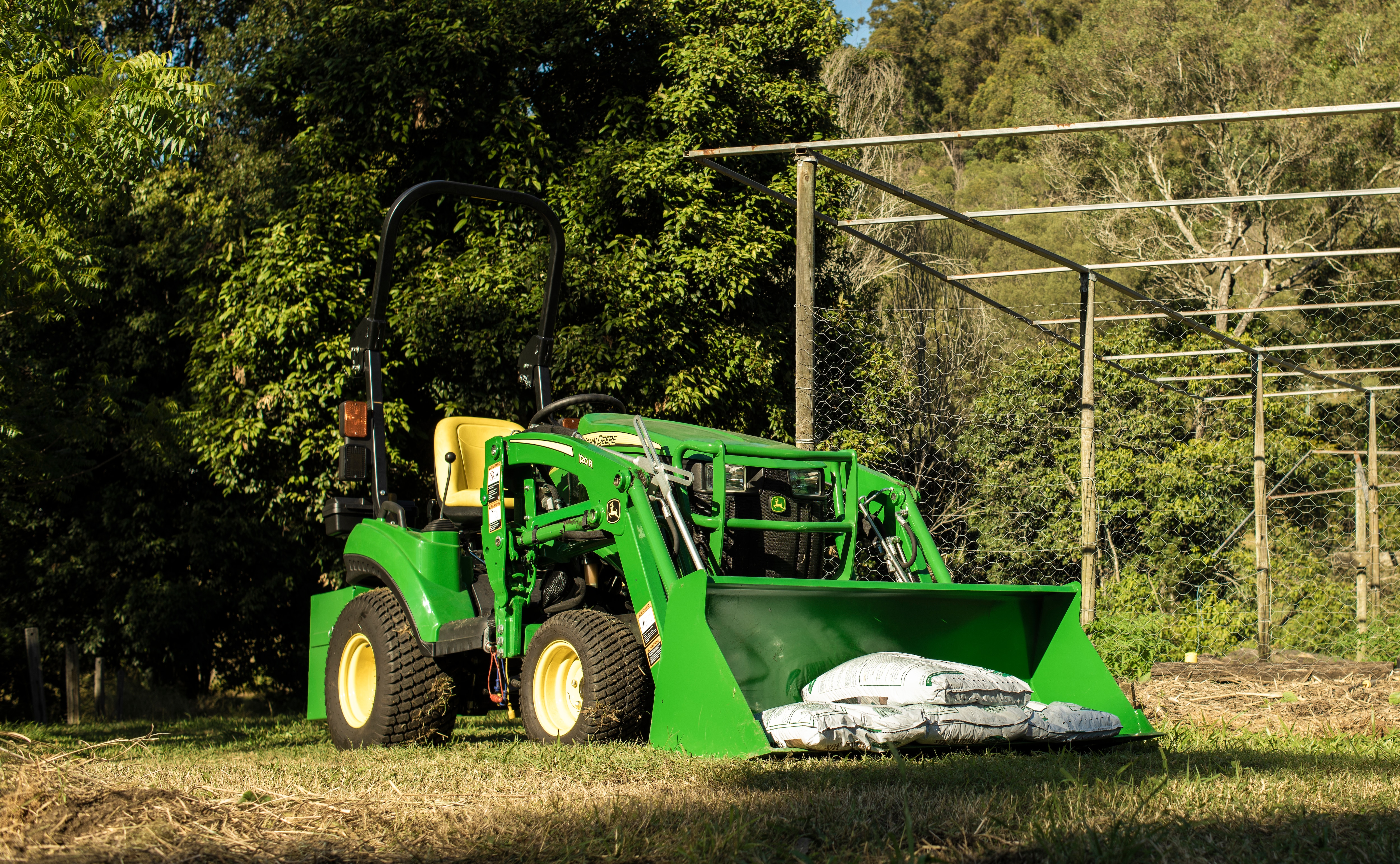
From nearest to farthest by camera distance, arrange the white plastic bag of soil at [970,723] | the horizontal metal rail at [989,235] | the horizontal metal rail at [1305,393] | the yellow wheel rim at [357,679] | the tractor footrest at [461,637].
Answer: the white plastic bag of soil at [970,723]
the tractor footrest at [461,637]
the yellow wheel rim at [357,679]
the horizontal metal rail at [989,235]
the horizontal metal rail at [1305,393]

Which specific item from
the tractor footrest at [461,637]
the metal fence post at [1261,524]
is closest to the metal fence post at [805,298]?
the tractor footrest at [461,637]

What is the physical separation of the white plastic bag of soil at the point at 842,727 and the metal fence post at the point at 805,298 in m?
2.73

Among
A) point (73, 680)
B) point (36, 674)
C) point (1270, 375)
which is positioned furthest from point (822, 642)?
point (73, 680)

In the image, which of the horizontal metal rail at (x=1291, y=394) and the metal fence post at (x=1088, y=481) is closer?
the metal fence post at (x=1088, y=481)

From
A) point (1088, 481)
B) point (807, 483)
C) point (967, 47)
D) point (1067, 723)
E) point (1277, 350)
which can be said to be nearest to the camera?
point (1067, 723)

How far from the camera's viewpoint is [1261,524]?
962cm

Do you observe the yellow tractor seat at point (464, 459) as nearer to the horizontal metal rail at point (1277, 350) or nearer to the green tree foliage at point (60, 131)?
the green tree foliage at point (60, 131)

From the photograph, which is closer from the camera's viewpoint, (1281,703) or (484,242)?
(1281,703)

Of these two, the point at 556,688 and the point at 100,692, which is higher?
the point at 556,688

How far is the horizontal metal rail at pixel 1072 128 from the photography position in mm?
6559

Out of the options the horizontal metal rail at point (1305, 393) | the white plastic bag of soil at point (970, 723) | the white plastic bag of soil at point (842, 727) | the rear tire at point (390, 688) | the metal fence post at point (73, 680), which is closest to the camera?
the white plastic bag of soil at point (842, 727)

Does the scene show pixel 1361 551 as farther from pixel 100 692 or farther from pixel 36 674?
pixel 100 692

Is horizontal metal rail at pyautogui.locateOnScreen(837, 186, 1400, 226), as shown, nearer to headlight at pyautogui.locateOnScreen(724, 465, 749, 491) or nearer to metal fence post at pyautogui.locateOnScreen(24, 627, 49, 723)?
headlight at pyautogui.locateOnScreen(724, 465, 749, 491)

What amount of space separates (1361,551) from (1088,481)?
6302mm
